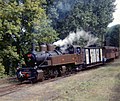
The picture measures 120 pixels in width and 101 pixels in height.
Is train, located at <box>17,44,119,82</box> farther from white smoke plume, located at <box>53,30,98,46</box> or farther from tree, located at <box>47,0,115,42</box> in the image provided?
tree, located at <box>47,0,115,42</box>

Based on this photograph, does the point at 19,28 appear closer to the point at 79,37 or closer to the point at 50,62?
the point at 50,62

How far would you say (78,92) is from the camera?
42.4ft

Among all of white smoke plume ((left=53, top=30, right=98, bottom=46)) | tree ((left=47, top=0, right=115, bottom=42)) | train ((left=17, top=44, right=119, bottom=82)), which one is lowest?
train ((left=17, top=44, right=119, bottom=82))

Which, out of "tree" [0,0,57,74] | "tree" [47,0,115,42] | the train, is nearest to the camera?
the train


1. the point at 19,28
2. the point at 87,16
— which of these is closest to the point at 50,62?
the point at 19,28

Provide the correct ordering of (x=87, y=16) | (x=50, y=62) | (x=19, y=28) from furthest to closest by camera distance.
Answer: (x=87, y=16)
(x=19, y=28)
(x=50, y=62)

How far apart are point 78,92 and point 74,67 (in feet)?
39.3

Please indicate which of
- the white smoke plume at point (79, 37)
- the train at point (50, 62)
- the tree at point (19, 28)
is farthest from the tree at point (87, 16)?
the train at point (50, 62)

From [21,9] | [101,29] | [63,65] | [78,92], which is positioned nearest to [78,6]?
[101,29]

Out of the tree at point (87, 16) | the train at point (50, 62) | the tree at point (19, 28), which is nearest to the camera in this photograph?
the train at point (50, 62)

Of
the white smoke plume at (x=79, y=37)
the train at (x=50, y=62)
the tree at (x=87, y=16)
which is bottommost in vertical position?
the train at (x=50, y=62)

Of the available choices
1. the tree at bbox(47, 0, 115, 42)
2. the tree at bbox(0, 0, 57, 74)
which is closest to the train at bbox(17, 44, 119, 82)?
the tree at bbox(0, 0, 57, 74)

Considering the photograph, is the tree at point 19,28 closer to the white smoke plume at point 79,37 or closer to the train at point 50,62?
the train at point 50,62

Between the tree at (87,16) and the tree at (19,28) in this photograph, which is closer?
the tree at (19,28)
